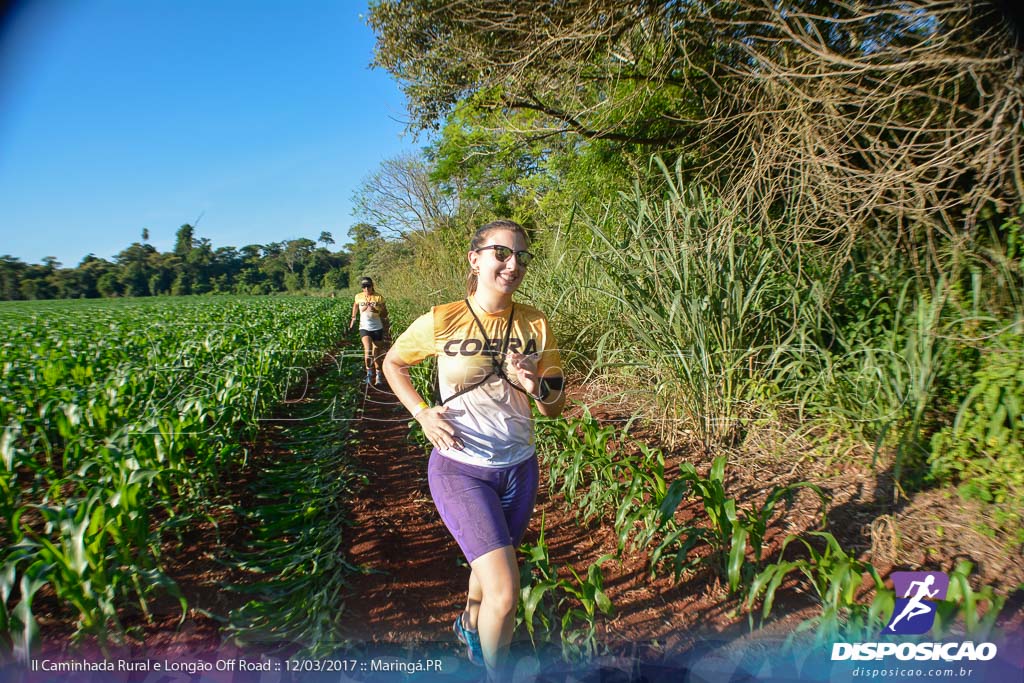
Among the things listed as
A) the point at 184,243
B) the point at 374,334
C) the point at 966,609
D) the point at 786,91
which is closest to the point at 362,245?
the point at 184,243

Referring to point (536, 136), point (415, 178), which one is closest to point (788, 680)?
point (536, 136)

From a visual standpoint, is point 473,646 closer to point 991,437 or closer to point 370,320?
point 991,437

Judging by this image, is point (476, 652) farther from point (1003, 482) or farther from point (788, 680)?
point (1003, 482)

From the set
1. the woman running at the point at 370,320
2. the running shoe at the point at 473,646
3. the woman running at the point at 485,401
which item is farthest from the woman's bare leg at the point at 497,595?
the woman running at the point at 370,320

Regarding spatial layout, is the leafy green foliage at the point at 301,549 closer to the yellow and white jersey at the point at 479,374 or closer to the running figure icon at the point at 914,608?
the yellow and white jersey at the point at 479,374

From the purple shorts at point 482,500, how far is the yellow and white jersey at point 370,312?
584 cm

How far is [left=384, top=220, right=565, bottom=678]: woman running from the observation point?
1725 millimetres

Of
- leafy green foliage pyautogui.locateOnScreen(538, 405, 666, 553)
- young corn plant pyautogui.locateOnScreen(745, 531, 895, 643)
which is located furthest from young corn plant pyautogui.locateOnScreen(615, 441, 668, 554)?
young corn plant pyautogui.locateOnScreen(745, 531, 895, 643)

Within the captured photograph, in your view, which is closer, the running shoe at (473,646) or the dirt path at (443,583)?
the running shoe at (473,646)

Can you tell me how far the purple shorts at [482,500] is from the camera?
5.41 feet

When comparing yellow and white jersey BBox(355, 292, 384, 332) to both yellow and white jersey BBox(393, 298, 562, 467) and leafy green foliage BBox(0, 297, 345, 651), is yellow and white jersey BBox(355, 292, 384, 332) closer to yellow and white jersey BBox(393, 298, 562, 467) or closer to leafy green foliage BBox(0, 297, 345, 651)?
leafy green foliage BBox(0, 297, 345, 651)

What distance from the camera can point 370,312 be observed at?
291 inches

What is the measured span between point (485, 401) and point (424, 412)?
0.23 meters

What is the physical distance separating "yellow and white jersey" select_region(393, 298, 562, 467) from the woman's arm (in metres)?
0.04
